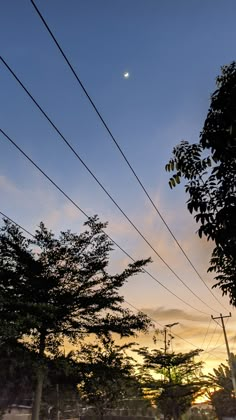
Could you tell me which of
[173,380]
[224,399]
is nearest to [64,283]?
[173,380]

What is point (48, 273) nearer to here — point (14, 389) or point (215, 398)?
point (14, 389)

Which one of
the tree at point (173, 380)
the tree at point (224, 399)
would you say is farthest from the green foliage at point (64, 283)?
the tree at point (224, 399)

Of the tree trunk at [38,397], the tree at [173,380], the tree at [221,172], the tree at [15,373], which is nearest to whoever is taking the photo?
the tree at [221,172]

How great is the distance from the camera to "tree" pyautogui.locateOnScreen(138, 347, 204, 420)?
3738 cm

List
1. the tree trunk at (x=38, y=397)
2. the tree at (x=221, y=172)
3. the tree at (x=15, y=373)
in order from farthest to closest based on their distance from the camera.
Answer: the tree at (x=15, y=373) < the tree trunk at (x=38, y=397) < the tree at (x=221, y=172)

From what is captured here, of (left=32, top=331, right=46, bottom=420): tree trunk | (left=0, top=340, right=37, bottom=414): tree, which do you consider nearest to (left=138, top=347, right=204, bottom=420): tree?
(left=0, top=340, right=37, bottom=414): tree

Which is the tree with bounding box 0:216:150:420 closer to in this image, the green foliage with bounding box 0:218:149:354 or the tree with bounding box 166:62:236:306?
the green foliage with bounding box 0:218:149:354

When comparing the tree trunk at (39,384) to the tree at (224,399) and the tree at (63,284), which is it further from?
the tree at (224,399)

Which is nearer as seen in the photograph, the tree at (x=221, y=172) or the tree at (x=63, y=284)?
the tree at (x=221, y=172)

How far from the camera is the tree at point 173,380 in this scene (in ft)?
123

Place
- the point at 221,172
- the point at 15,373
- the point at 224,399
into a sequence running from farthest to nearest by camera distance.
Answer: the point at 224,399
the point at 15,373
the point at 221,172

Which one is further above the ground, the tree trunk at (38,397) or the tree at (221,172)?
the tree at (221,172)

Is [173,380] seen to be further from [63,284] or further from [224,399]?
[224,399]

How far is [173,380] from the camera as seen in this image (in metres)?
38.6
